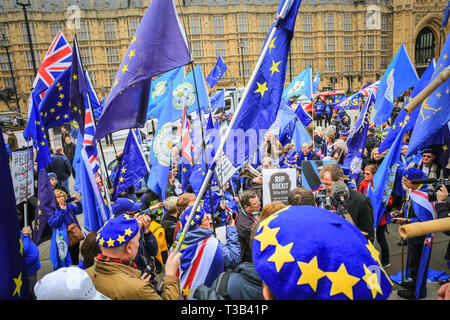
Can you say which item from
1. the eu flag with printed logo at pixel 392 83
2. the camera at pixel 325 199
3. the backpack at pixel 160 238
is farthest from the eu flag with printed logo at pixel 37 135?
the eu flag with printed logo at pixel 392 83

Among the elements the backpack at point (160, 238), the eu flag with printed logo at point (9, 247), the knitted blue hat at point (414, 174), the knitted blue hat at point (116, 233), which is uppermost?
the eu flag with printed logo at point (9, 247)

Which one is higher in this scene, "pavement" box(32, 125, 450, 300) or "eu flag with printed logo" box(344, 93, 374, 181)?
"eu flag with printed logo" box(344, 93, 374, 181)

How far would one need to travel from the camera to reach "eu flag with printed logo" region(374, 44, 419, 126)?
18.1ft

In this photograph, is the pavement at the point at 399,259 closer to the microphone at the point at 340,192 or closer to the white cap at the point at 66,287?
the microphone at the point at 340,192

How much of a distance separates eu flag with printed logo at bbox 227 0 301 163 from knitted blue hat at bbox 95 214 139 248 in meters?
1.07

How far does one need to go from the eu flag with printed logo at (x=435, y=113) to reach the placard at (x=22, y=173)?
4.10m

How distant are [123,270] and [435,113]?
300cm

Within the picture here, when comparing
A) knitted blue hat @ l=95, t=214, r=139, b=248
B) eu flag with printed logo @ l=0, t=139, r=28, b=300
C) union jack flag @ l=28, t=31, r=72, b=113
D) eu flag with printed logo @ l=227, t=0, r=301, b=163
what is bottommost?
knitted blue hat @ l=95, t=214, r=139, b=248

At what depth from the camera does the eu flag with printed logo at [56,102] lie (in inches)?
165

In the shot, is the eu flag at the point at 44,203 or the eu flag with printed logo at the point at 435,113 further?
the eu flag at the point at 44,203

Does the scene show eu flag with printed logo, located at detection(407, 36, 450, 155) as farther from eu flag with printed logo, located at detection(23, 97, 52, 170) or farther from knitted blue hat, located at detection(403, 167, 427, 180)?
eu flag with printed logo, located at detection(23, 97, 52, 170)

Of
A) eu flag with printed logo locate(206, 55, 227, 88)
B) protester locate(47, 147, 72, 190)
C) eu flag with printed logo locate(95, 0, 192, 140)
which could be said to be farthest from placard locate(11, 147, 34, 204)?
eu flag with printed logo locate(206, 55, 227, 88)

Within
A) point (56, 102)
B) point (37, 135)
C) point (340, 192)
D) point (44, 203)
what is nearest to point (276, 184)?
point (340, 192)

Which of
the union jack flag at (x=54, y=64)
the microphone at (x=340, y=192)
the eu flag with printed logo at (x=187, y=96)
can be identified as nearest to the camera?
the microphone at (x=340, y=192)
